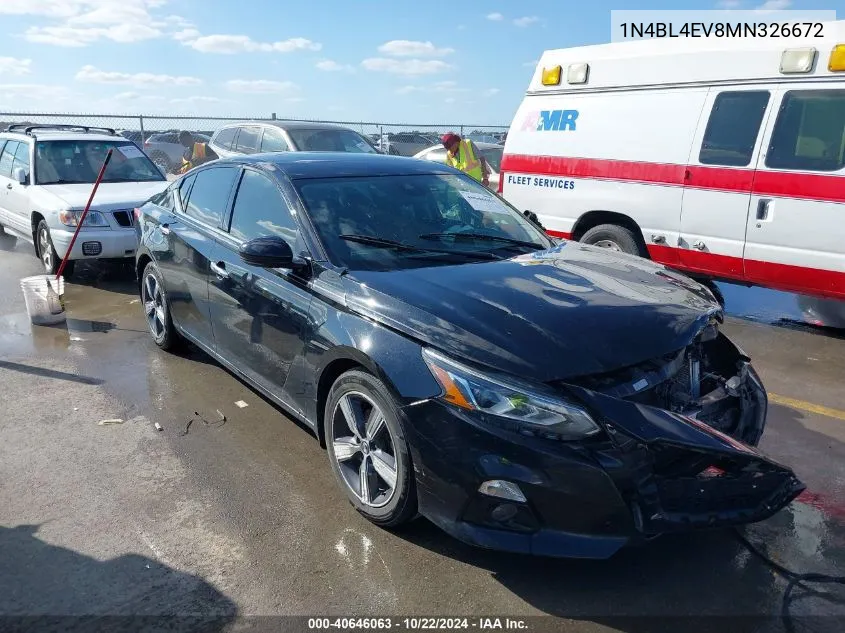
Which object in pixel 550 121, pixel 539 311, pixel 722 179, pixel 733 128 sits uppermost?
pixel 550 121

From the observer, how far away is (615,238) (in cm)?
698

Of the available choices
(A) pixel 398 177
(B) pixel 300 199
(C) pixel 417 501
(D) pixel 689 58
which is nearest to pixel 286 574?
(C) pixel 417 501

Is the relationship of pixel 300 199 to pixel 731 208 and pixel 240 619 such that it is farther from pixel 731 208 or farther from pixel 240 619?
pixel 731 208

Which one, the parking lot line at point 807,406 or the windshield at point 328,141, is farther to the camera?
the windshield at point 328,141

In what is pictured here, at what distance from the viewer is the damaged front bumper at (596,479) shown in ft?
8.25

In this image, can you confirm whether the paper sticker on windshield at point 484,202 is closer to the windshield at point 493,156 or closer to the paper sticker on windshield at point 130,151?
the paper sticker on windshield at point 130,151

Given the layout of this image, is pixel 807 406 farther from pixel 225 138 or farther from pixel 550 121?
pixel 225 138

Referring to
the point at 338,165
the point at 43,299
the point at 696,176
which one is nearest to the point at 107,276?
the point at 43,299

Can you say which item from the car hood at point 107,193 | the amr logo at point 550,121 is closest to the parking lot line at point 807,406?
the amr logo at point 550,121

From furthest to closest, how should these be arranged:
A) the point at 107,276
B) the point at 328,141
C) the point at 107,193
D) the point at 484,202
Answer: the point at 328,141 → the point at 107,276 → the point at 107,193 → the point at 484,202

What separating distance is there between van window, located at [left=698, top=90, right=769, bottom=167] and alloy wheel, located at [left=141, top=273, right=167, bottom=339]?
478cm

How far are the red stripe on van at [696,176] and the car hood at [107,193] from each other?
4.43 m

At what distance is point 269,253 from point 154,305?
2.63 metres

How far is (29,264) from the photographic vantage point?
367 inches
